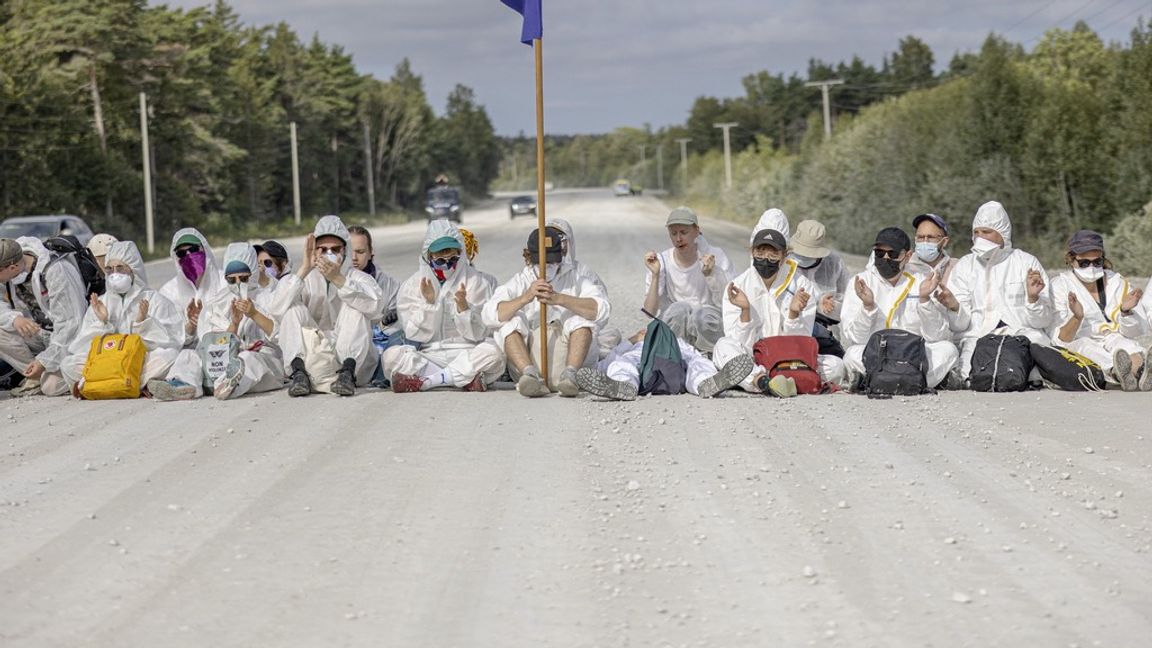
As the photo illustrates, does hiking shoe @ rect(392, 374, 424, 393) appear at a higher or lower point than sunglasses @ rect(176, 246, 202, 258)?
lower

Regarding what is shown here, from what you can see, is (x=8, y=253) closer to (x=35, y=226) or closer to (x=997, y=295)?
(x=997, y=295)

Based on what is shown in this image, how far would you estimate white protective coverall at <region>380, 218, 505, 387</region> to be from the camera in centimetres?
1163

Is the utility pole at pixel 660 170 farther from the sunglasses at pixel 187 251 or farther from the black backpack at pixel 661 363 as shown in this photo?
the black backpack at pixel 661 363

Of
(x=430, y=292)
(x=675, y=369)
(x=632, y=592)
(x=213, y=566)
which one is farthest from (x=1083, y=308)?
(x=213, y=566)

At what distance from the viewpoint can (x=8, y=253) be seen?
12.0 metres

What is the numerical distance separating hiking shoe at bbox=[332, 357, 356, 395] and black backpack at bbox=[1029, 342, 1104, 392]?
17.5ft

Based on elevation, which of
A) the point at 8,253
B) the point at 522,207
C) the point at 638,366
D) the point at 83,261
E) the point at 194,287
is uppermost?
the point at 8,253

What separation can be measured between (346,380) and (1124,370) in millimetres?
5999

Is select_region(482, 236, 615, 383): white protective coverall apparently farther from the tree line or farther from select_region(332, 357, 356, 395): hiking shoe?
the tree line

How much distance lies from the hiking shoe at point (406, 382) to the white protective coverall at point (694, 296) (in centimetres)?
218

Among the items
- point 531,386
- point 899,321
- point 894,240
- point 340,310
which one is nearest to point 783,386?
point 899,321

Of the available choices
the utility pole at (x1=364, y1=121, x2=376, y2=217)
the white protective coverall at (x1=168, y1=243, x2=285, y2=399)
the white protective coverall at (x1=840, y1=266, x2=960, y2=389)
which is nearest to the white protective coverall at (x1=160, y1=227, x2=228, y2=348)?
the white protective coverall at (x1=168, y1=243, x2=285, y2=399)

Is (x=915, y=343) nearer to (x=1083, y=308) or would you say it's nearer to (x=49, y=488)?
(x=1083, y=308)

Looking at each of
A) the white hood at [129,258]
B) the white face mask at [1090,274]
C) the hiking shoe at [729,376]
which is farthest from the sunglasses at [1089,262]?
the white hood at [129,258]
